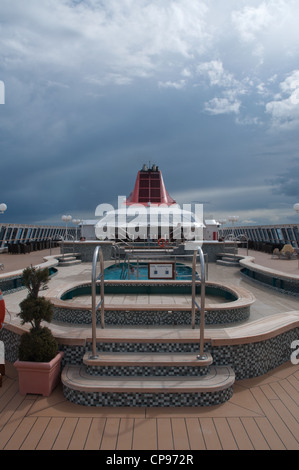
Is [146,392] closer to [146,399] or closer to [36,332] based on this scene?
[146,399]

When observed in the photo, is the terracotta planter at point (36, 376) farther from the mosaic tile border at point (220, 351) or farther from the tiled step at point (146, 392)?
the mosaic tile border at point (220, 351)

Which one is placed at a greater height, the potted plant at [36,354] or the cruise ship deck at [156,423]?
the potted plant at [36,354]

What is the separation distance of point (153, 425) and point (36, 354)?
1138 mm

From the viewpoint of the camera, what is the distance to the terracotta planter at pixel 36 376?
8.13 ft

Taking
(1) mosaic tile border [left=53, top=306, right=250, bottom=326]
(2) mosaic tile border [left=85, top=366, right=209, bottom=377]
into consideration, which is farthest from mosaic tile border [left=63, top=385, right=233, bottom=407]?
(1) mosaic tile border [left=53, top=306, right=250, bottom=326]

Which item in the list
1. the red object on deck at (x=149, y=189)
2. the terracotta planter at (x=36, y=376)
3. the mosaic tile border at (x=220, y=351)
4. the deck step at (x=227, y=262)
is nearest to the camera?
the terracotta planter at (x=36, y=376)

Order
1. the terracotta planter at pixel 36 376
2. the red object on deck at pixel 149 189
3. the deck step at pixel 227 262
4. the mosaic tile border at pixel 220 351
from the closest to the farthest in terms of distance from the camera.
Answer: the terracotta planter at pixel 36 376, the mosaic tile border at pixel 220 351, the deck step at pixel 227 262, the red object on deck at pixel 149 189

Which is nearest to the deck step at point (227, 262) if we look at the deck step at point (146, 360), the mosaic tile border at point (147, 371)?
the deck step at point (146, 360)

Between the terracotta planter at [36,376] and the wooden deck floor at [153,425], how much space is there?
58mm

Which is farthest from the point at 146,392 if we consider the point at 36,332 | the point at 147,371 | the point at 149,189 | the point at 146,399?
the point at 149,189

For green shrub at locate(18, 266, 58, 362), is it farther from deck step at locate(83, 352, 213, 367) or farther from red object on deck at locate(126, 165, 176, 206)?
red object on deck at locate(126, 165, 176, 206)

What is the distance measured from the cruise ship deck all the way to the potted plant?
0.10 meters
